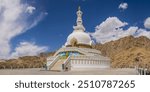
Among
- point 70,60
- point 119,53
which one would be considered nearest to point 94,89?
point 70,60

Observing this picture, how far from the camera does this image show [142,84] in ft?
26.6

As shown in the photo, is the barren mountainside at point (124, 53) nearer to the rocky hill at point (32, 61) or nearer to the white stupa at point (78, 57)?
the rocky hill at point (32, 61)

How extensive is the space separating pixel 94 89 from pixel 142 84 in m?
1.41

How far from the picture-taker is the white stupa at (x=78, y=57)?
1740 centimetres

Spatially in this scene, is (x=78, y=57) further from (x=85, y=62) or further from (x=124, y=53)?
(x=124, y=53)

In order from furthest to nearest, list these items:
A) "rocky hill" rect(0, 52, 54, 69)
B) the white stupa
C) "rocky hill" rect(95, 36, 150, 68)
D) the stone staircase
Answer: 1. "rocky hill" rect(95, 36, 150, 68)
2. "rocky hill" rect(0, 52, 54, 69)
3. the white stupa
4. the stone staircase

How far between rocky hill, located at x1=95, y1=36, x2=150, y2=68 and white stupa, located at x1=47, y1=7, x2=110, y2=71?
4.64 metres

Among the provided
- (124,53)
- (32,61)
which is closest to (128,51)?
(124,53)

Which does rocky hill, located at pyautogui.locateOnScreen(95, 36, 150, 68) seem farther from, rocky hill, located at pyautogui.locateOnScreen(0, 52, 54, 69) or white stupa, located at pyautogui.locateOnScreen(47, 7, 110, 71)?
rocky hill, located at pyautogui.locateOnScreen(0, 52, 54, 69)

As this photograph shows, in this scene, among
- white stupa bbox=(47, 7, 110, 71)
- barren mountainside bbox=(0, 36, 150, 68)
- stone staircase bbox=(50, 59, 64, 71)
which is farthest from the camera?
barren mountainside bbox=(0, 36, 150, 68)

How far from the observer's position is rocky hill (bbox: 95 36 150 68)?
96.6ft

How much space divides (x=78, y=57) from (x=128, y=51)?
48.8 ft

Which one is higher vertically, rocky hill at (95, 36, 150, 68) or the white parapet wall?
rocky hill at (95, 36, 150, 68)

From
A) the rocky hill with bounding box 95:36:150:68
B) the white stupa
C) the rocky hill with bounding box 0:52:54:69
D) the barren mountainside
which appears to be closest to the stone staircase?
the white stupa
